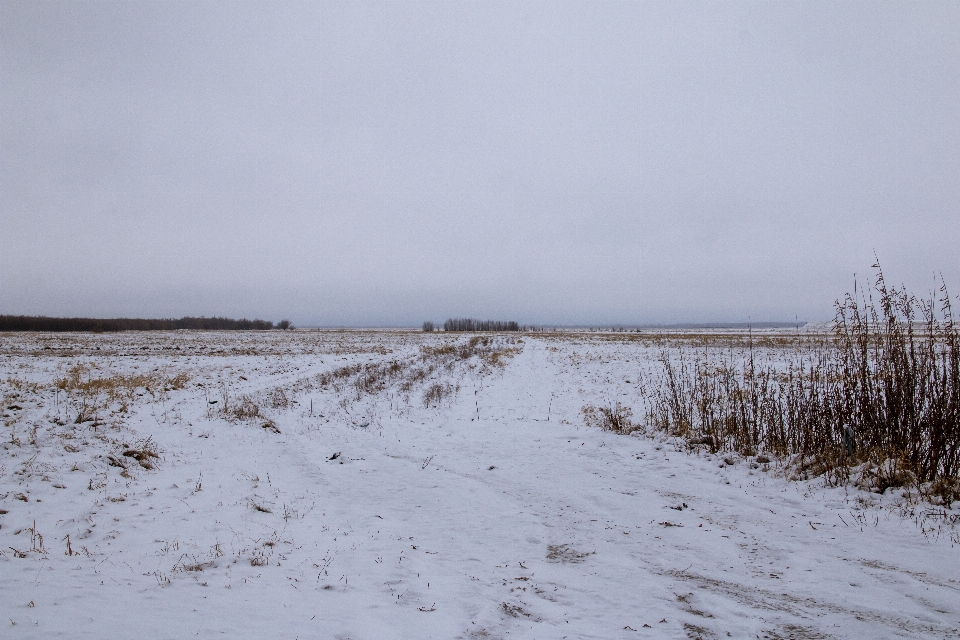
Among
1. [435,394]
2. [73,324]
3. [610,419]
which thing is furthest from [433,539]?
[73,324]

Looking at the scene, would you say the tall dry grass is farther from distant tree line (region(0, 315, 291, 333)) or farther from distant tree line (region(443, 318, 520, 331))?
distant tree line (region(443, 318, 520, 331))

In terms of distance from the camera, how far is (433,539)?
5402 millimetres

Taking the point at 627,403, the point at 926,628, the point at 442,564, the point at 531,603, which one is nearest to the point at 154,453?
the point at 442,564

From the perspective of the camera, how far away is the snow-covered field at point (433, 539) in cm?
365

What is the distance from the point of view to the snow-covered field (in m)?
3.65

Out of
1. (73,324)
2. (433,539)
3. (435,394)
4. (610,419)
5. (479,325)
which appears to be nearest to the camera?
(433,539)

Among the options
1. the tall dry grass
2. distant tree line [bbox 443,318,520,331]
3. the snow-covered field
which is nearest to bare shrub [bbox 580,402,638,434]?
the snow-covered field

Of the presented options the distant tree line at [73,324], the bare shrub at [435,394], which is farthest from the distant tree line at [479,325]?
the bare shrub at [435,394]

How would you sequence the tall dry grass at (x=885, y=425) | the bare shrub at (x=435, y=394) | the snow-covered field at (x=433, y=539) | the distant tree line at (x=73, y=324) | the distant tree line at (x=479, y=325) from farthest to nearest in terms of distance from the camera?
the distant tree line at (x=479, y=325), the distant tree line at (x=73, y=324), the bare shrub at (x=435, y=394), the tall dry grass at (x=885, y=425), the snow-covered field at (x=433, y=539)

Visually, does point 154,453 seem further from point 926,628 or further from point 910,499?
point 910,499

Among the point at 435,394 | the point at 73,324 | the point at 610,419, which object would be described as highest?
the point at 73,324

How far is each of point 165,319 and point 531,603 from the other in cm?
15466

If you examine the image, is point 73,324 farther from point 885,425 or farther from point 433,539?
point 885,425

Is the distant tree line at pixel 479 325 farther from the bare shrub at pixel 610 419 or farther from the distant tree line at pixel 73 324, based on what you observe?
the bare shrub at pixel 610 419
